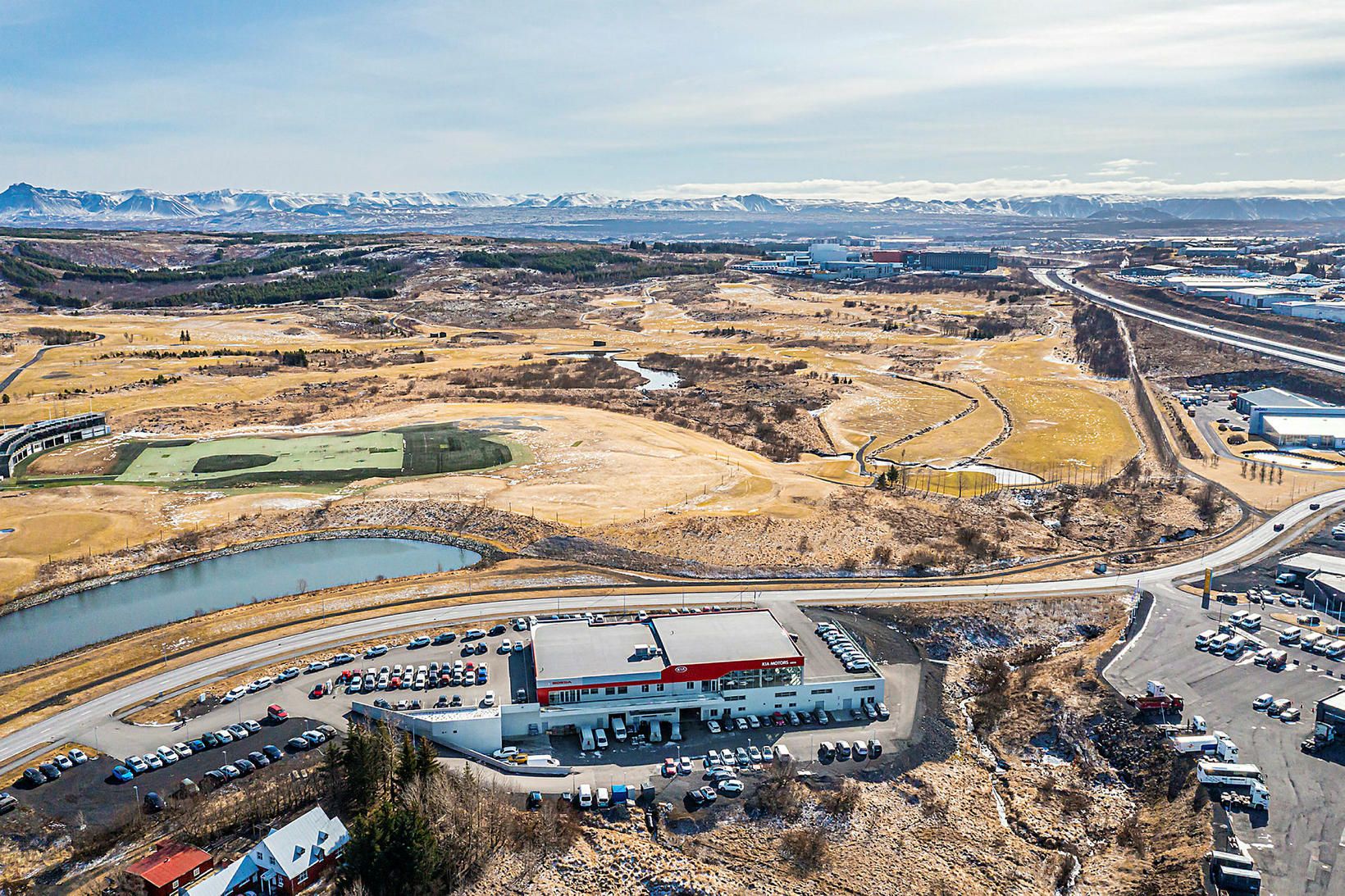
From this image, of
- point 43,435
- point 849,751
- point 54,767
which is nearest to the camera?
point 54,767

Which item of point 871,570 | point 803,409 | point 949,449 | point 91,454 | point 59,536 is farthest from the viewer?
point 803,409

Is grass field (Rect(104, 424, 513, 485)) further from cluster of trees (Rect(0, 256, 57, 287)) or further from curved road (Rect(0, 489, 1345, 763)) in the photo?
cluster of trees (Rect(0, 256, 57, 287))

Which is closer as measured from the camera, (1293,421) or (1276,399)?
(1293,421)

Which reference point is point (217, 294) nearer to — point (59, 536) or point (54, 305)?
point (54, 305)

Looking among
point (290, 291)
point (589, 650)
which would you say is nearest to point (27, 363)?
point (290, 291)

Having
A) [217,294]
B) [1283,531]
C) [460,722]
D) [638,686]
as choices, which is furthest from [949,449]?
[217,294]

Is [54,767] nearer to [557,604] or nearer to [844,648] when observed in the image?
[557,604]
